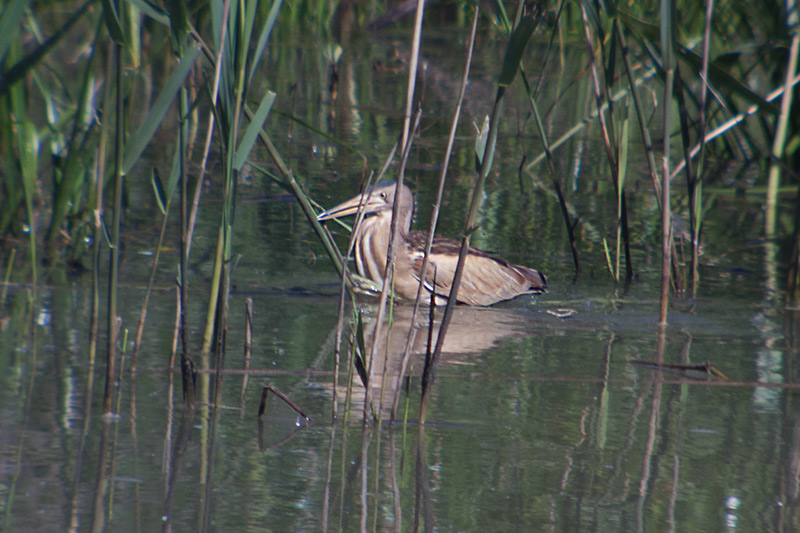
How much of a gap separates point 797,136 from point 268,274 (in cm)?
428

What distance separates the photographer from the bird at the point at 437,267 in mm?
6246

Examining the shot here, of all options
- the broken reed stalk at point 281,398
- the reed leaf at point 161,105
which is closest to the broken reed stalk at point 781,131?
the broken reed stalk at point 281,398

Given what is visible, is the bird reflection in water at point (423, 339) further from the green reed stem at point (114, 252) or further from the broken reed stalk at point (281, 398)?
the green reed stem at point (114, 252)

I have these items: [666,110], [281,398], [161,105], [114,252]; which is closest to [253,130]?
[161,105]

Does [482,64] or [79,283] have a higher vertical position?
[482,64]

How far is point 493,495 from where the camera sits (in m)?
3.08

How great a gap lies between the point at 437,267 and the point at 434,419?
9.16 feet

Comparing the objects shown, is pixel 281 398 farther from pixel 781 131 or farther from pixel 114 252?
pixel 781 131

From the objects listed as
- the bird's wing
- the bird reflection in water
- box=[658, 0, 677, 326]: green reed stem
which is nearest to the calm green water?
the bird reflection in water

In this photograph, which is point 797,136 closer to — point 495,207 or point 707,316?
point 495,207

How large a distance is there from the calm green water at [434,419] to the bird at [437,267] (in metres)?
0.15

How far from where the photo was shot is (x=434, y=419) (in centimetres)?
367

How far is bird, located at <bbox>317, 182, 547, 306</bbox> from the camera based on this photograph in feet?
20.5

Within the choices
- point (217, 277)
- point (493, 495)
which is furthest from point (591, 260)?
point (493, 495)
